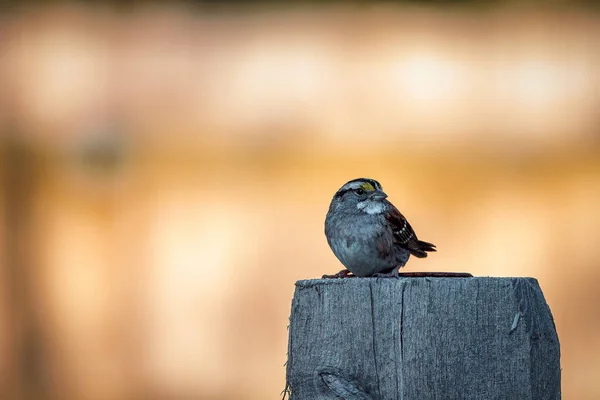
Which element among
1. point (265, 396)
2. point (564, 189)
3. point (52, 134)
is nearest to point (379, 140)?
point (564, 189)

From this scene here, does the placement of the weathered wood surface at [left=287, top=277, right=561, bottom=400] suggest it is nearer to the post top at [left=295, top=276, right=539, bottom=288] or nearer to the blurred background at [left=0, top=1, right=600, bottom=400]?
the post top at [left=295, top=276, right=539, bottom=288]

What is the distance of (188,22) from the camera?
25.5ft

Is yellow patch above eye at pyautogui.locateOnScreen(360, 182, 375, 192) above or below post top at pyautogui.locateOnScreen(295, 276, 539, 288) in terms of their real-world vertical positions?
above

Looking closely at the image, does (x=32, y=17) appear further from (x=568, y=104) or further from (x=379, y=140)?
(x=568, y=104)

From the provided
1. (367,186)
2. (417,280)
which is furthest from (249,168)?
(417,280)

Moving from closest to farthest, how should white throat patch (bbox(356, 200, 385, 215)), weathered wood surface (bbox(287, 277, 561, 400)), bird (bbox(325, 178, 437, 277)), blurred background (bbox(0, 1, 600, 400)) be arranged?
weathered wood surface (bbox(287, 277, 561, 400)) → bird (bbox(325, 178, 437, 277)) → white throat patch (bbox(356, 200, 385, 215)) → blurred background (bbox(0, 1, 600, 400))

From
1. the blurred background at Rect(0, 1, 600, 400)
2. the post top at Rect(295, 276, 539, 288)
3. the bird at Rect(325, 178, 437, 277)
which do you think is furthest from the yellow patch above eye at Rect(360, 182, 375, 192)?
the blurred background at Rect(0, 1, 600, 400)

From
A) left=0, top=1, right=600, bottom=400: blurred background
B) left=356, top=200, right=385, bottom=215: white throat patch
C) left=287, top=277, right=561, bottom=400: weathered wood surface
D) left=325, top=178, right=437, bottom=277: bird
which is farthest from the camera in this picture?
left=0, top=1, right=600, bottom=400: blurred background

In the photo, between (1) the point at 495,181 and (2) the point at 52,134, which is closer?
(1) the point at 495,181

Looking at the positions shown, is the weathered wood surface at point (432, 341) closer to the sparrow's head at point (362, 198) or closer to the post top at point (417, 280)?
the post top at point (417, 280)

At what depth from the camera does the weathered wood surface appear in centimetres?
274

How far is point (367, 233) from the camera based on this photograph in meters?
4.37

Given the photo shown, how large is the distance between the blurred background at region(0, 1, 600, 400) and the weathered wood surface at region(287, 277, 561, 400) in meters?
4.16

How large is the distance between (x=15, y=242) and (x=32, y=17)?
181 centimetres
